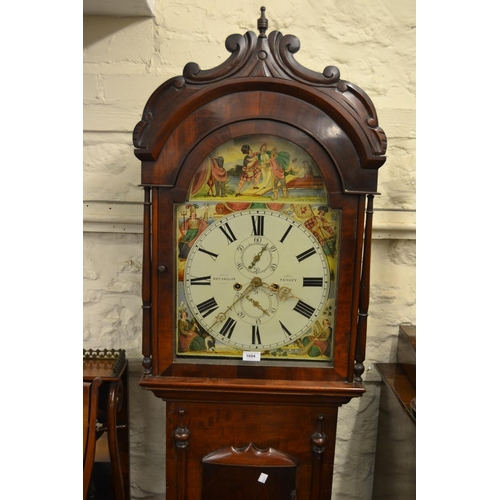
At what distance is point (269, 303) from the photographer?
1.27m

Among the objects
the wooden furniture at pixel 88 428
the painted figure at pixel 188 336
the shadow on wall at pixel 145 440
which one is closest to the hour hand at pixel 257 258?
the painted figure at pixel 188 336

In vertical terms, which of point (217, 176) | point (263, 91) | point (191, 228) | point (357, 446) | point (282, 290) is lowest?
point (357, 446)

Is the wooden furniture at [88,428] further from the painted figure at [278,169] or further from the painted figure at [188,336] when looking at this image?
the painted figure at [278,169]

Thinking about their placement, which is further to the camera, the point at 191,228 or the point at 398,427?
the point at 398,427

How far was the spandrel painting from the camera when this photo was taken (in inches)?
48.3

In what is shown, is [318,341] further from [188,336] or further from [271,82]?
[271,82]

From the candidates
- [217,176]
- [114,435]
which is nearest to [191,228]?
[217,176]

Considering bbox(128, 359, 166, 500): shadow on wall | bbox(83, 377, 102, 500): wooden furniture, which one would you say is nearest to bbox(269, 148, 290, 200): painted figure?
bbox(83, 377, 102, 500): wooden furniture

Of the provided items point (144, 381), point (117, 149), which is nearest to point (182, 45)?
point (117, 149)

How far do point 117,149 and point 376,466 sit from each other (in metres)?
1.51

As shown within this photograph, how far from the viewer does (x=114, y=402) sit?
1450mm

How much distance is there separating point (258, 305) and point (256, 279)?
0.24 feet

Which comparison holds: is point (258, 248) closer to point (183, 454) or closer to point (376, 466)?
point (183, 454)

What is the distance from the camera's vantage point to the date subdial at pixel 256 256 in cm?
125
